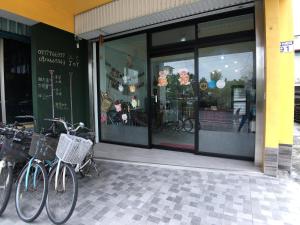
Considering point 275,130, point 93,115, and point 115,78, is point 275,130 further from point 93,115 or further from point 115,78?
point 93,115

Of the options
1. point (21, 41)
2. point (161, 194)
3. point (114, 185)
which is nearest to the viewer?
point (161, 194)

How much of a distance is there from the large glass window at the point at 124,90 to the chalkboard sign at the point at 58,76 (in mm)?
496

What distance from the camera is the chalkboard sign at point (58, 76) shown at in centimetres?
418

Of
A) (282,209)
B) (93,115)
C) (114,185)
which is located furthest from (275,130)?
(93,115)

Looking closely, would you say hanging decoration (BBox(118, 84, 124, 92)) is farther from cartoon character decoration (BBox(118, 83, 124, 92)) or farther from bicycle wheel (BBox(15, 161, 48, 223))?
bicycle wheel (BBox(15, 161, 48, 223))

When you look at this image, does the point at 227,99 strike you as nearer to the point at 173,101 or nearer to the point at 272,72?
the point at 272,72

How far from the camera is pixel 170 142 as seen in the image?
4625 millimetres

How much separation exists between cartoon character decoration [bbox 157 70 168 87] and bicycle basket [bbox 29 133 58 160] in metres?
2.73

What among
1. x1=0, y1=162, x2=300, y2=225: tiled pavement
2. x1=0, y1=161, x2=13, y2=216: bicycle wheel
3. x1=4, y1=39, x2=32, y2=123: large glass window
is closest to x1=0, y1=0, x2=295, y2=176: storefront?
x1=4, y1=39, x2=32, y2=123: large glass window

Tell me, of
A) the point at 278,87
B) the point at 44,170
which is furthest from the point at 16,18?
the point at 278,87

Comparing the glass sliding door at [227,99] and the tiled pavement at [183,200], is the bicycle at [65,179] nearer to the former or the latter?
the tiled pavement at [183,200]

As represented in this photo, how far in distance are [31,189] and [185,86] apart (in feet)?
10.1

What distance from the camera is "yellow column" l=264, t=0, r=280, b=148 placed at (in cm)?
295

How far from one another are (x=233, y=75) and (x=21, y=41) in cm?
423
